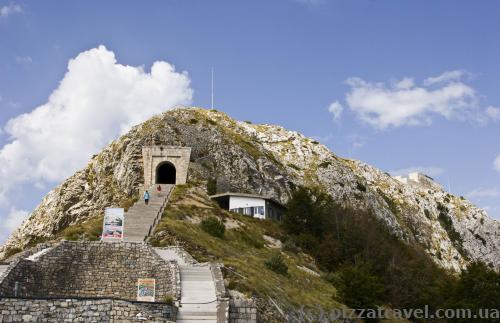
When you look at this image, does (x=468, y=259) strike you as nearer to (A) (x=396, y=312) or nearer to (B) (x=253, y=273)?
(A) (x=396, y=312)

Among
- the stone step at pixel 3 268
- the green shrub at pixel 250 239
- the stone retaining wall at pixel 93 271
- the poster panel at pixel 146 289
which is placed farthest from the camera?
the green shrub at pixel 250 239

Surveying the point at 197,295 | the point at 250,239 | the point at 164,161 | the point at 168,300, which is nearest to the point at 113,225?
the point at 197,295

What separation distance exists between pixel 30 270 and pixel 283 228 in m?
31.9

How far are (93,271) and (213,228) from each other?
51.3ft

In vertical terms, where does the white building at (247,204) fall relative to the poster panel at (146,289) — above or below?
above

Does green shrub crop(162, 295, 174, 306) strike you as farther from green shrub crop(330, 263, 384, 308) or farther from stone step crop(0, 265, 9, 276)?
green shrub crop(330, 263, 384, 308)

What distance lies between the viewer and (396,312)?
41.8 metres

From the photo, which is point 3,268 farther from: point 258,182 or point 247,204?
point 258,182

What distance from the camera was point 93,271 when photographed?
3005cm

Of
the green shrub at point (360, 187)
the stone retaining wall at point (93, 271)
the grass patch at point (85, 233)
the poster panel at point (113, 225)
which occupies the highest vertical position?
the green shrub at point (360, 187)

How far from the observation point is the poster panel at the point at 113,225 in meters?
32.0

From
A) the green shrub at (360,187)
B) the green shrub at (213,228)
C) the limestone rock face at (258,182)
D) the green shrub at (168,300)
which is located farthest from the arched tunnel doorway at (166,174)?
the green shrub at (168,300)

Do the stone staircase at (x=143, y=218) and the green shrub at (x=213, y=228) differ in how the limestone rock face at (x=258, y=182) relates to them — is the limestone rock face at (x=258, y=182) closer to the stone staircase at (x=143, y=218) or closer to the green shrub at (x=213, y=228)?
the stone staircase at (x=143, y=218)

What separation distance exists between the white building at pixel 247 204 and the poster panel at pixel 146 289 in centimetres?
3309
